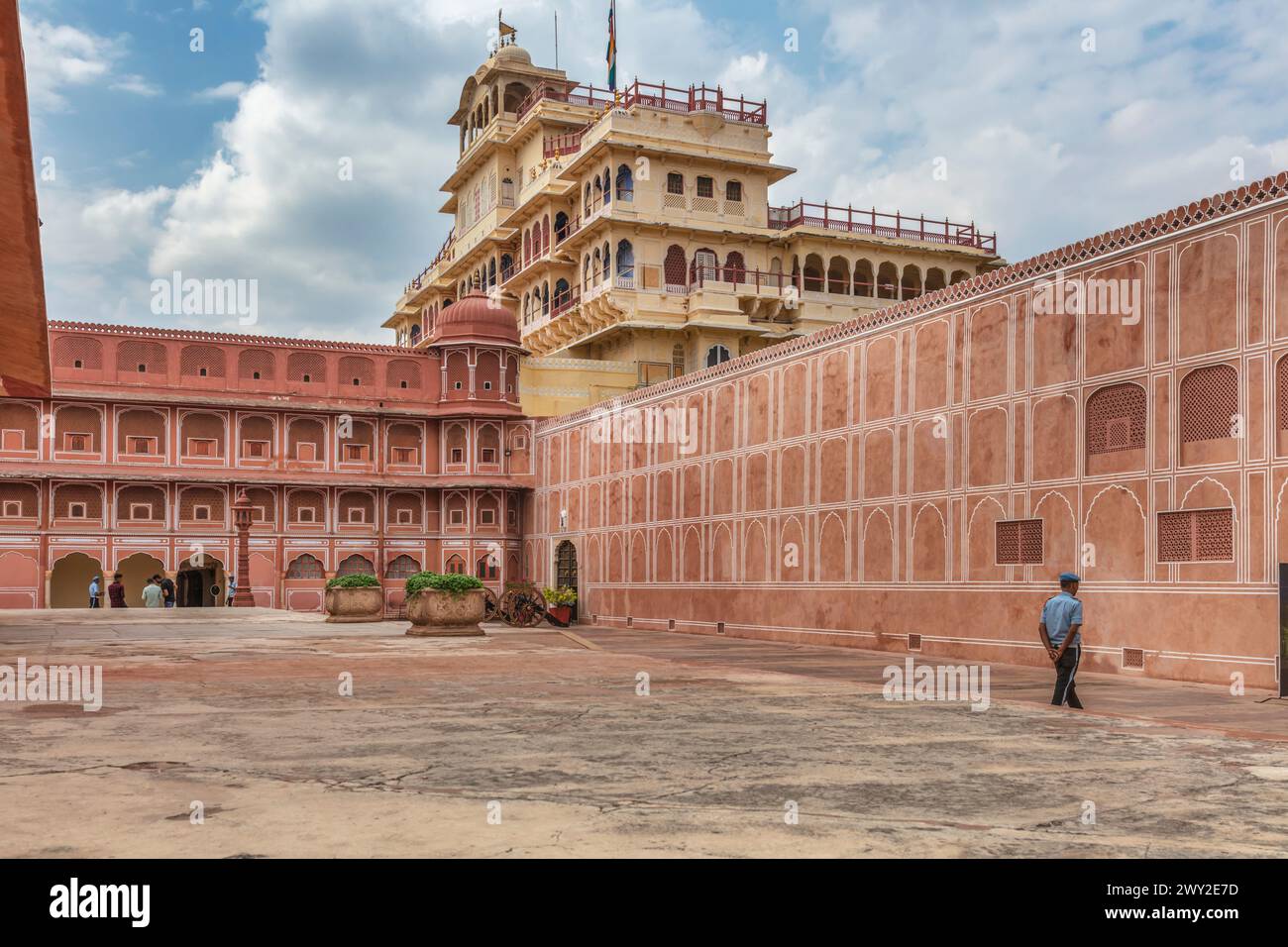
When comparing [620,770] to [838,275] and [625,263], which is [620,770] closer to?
[625,263]

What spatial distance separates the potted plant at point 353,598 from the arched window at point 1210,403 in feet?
68.2

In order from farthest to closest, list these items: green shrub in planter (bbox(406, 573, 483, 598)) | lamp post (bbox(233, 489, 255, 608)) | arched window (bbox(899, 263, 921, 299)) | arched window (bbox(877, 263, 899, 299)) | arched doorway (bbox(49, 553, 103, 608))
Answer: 1. arched window (bbox(899, 263, 921, 299))
2. arched window (bbox(877, 263, 899, 299))
3. arched doorway (bbox(49, 553, 103, 608))
4. lamp post (bbox(233, 489, 255, 608))
5. green shrub in planter (bbox(406, 573, 483, 598))

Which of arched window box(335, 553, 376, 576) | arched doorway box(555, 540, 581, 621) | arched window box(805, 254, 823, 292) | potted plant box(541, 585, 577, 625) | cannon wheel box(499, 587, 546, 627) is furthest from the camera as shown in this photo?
arched window box(805, 254, 823, 292)

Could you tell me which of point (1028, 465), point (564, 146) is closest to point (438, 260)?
point (564, 146)

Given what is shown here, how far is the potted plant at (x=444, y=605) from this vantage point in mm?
24594

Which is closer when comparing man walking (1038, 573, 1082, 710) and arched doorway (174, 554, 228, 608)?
man walking (1038, 573, 1082, 710)

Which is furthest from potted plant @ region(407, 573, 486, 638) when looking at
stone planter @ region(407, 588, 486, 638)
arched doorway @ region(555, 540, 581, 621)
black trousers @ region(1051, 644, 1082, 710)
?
black trousers @ region(1051, 644, 1082, 710)

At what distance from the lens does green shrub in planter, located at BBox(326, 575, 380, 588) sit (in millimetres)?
30891

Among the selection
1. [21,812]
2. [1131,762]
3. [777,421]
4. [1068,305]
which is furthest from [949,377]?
[21,812]

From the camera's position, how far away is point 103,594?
137ft

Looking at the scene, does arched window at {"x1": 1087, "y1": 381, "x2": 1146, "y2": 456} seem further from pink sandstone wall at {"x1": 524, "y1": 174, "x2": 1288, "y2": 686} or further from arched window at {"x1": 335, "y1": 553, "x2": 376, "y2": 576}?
arched window at {"x1": 335, "y1": 553, "x2": 376, "y2": 576}

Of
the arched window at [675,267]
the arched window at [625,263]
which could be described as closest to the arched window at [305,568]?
the arched window at [625,263]
